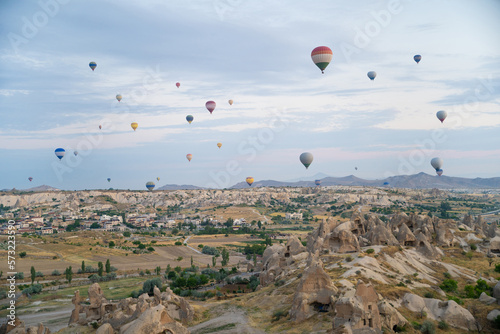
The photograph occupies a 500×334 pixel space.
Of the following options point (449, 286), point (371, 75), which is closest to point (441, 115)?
point (371, 75)

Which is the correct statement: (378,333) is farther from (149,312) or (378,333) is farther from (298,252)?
(298,252)

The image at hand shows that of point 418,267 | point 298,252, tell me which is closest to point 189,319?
point 298,252

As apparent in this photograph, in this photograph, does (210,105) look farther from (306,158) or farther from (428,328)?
(428,328)

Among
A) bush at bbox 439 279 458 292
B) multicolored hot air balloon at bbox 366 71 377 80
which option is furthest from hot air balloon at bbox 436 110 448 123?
bush at bbox 439 279 458 292

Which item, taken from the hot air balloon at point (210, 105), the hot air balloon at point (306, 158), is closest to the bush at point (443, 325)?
the hot air balloon at point (306, 158)

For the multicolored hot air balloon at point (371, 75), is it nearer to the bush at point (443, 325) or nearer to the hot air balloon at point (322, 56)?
the hot air balloon at point (322, 56)

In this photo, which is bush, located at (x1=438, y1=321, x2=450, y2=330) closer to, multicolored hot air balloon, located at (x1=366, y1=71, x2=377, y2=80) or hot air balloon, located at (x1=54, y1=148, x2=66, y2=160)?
multicolored hot air balloon, located at (x1=366, y1=71, x2=377, y2=80)
